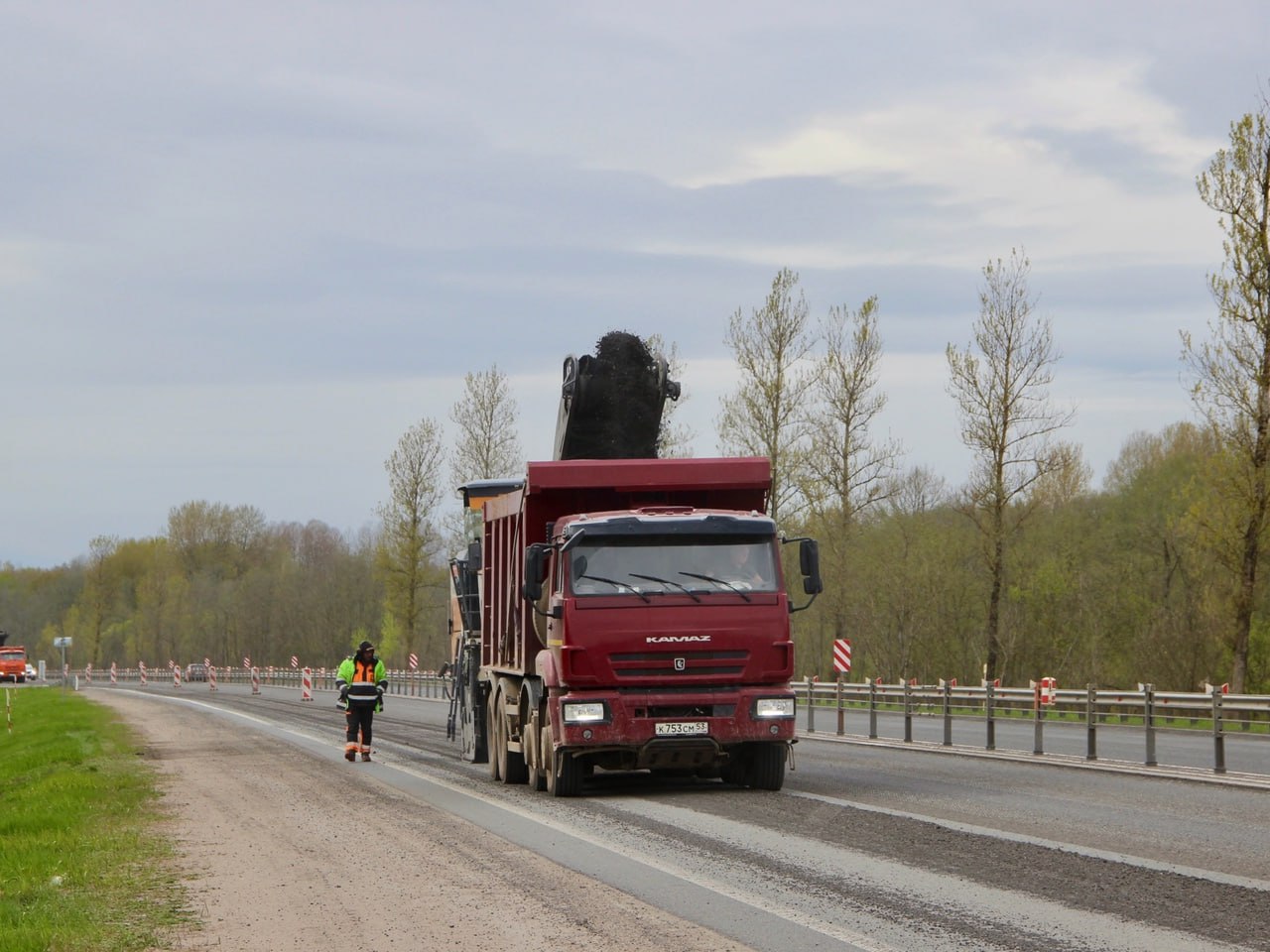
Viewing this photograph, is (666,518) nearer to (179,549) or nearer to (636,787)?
(636,787)

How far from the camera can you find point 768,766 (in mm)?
17734

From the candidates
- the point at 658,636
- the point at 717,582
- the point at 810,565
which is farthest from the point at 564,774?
the point at 810,565

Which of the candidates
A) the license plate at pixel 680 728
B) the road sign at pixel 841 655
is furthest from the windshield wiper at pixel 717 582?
the road sign at pixel 841 655

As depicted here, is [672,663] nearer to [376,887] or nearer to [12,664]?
[376,887]

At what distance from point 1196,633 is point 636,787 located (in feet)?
104

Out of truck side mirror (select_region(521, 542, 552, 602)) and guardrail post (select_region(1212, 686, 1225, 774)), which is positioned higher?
truck side mirror (select_region(521, 542, 552, 602))

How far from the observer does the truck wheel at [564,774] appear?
17422 millimetres

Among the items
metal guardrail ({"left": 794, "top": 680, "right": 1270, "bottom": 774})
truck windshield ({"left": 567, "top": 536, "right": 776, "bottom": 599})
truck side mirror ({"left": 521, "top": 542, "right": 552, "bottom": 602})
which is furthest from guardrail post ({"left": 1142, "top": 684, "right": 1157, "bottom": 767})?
truck side mirror ({"left": 521, "top": 542, "right": 552, "bottom": 602})

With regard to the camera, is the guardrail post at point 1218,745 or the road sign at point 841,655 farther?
the road sign at point 841,655

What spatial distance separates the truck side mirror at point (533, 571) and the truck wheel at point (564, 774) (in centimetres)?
145

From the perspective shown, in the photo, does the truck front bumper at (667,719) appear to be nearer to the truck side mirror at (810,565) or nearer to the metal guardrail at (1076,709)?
the truck side mirror at (810,565)

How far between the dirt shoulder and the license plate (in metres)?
Answer: 2.45

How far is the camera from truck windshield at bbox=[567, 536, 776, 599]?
16.9 meters

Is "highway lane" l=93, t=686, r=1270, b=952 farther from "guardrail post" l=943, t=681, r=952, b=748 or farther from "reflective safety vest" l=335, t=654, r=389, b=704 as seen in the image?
"guardrail post" l=943, t=681, r=952, b=748
